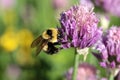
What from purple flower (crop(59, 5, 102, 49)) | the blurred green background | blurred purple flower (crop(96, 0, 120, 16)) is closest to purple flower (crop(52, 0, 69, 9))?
the blurred green background

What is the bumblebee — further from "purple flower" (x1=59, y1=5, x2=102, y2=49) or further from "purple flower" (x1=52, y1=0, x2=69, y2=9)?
"purple flower" (x1=52, y1=0, x2=69, y2=9)

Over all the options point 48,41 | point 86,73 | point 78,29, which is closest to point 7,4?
point 86,73

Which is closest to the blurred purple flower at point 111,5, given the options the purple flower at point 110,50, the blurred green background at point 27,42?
the blurred green background at point 27,42

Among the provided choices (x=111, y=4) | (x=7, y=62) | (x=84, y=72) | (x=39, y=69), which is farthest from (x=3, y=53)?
(x=84, y=72)

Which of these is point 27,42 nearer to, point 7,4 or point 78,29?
point 7,4

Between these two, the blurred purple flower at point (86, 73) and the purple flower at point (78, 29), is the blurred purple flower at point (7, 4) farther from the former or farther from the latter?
the purple flower at point (78, 29)

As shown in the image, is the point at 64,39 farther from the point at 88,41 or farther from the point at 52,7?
the point at 52,7
